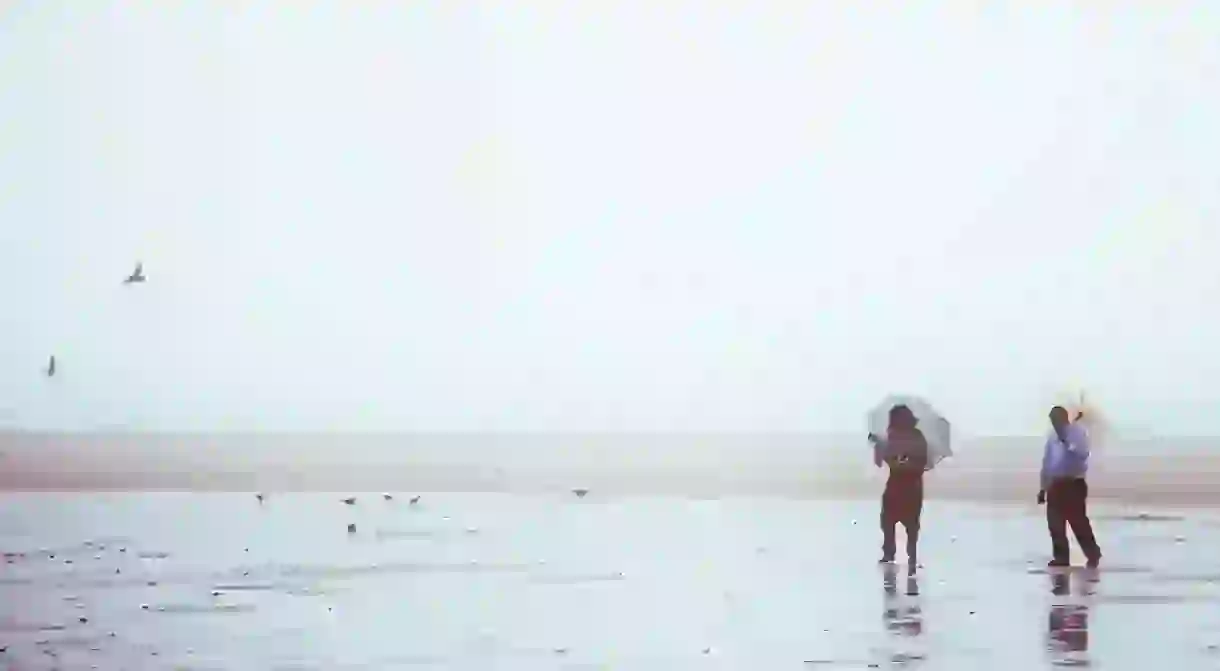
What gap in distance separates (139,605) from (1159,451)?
10.7 meters

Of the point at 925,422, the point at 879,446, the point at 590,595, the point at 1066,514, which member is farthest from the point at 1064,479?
the point at 590,595

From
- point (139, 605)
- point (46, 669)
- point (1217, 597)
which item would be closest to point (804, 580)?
point (1217, 597)

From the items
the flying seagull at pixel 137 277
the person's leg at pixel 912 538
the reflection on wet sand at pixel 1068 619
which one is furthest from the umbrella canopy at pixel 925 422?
the flying seagull at pixel 137 277

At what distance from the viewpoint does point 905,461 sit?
446 inches

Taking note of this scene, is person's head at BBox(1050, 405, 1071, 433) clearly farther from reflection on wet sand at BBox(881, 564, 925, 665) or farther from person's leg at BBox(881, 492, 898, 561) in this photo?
reflection on wet sand at BBox(881, 564, 925, 665)

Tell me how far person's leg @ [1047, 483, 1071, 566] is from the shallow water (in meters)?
0.22

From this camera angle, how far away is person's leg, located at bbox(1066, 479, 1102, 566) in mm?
11609

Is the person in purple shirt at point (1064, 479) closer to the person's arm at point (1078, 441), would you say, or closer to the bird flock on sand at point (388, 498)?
the person's arm at point (1078, 441)

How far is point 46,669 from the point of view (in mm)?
7738

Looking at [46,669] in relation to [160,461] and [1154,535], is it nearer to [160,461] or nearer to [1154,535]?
[1154,535]

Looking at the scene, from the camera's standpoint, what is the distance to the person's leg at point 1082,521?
1161 centimetres

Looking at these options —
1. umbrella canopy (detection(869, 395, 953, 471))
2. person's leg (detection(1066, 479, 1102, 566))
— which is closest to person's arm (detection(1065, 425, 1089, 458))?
person's leg (detection(1066, 479, 1102, 566))

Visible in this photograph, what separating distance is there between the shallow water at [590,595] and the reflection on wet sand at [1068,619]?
21 mm

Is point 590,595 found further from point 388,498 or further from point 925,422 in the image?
point 388,498
